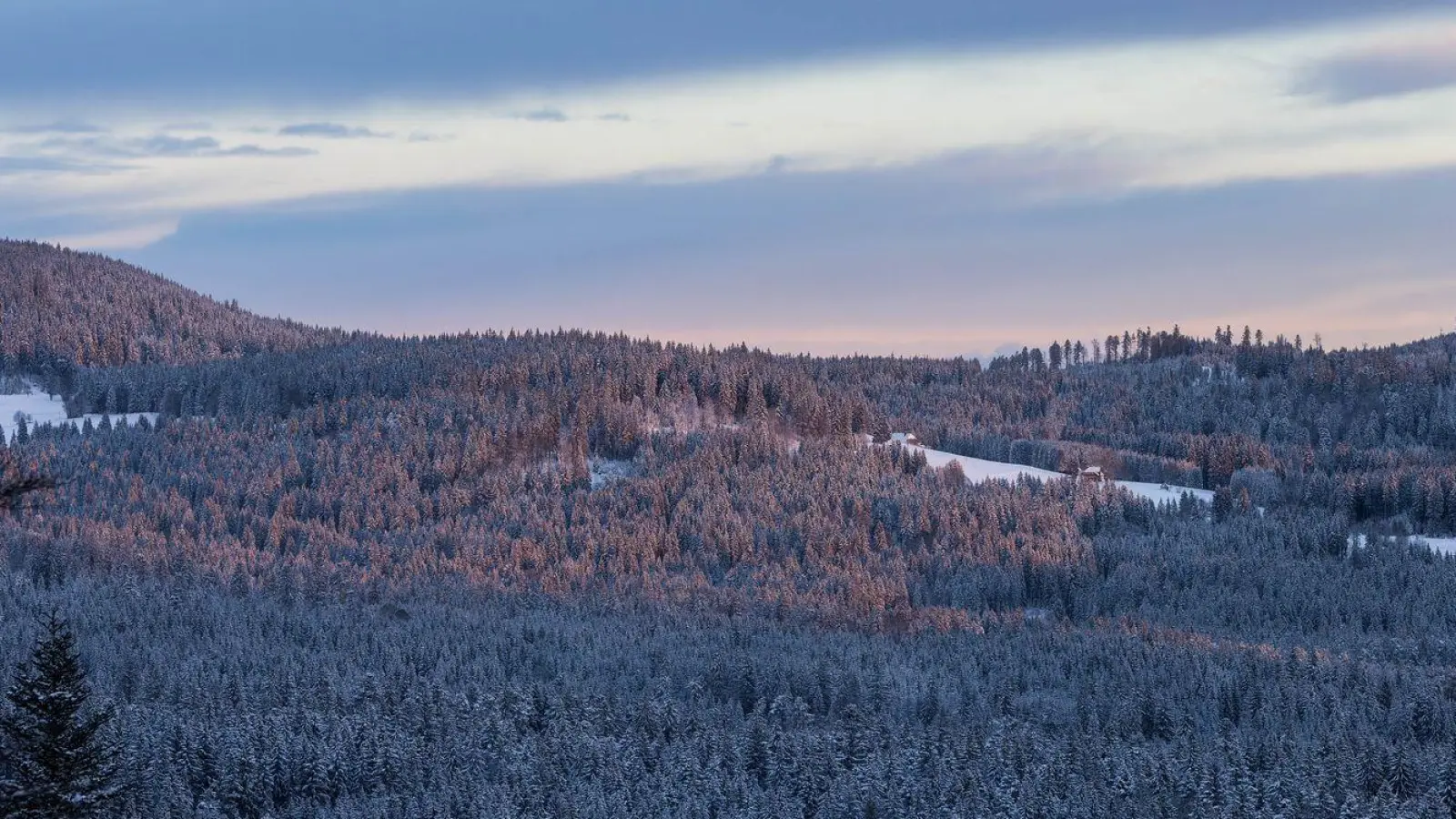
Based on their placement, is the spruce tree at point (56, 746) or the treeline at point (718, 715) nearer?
the spruce tree at point (56, 746)

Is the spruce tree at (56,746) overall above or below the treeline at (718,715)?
above

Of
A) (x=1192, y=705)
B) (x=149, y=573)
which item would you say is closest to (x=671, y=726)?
(x=1192, y=705)

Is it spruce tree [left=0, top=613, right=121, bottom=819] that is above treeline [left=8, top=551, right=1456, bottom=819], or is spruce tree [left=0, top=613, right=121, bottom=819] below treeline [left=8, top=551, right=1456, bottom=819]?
above

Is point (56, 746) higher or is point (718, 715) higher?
point (56, 746)

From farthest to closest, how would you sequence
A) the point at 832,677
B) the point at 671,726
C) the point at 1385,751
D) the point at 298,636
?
the point at 298,636 → the point at 832,677 → the point at 671,726 → the point at 1385,751

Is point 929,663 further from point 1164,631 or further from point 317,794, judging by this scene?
point 317,794

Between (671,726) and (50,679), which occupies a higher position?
(50,679)

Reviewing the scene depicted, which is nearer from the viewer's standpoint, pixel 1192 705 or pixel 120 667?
pixel 1192 705

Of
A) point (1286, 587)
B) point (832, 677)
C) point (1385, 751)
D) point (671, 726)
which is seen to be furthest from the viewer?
point (1286, 587)

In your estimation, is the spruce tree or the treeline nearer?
the spruce tree

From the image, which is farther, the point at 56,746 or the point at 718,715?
the point at 718,715
